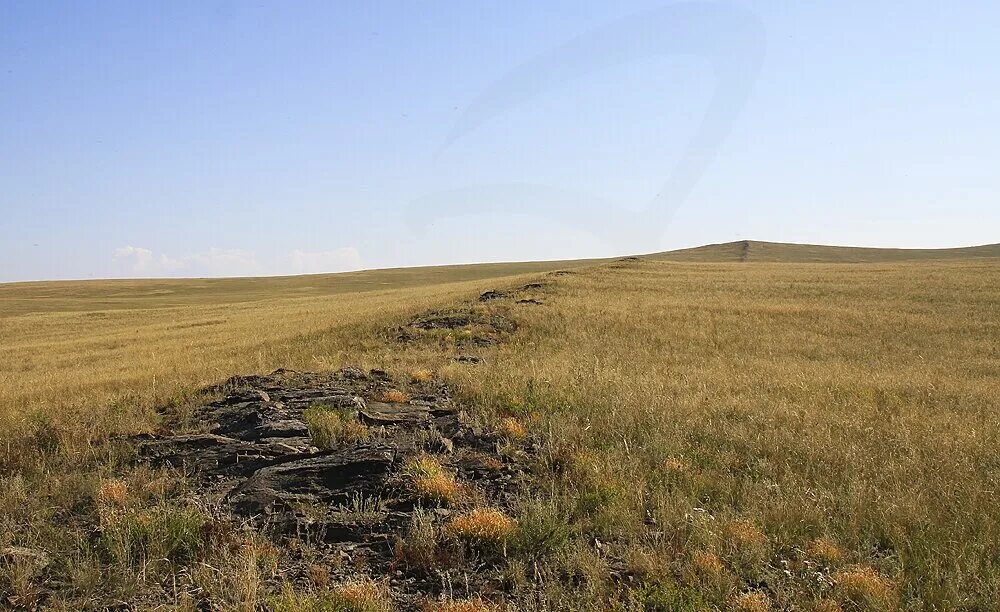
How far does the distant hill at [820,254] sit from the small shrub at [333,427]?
10104 cm

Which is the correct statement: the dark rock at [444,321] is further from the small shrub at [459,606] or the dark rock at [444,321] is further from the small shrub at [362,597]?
the small shrub at [459,606]

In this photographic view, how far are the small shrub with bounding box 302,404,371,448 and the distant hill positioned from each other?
101 metres

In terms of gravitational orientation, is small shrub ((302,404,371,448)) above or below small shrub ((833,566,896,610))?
above

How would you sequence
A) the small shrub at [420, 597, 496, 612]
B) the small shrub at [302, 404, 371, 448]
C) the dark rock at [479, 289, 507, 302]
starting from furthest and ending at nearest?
the dark rock at [479, 289, 507, 302]
the small shrub at [302, 404, 371, 448]
the small shrub at [420, 597, 496, 612]

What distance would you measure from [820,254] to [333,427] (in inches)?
4704

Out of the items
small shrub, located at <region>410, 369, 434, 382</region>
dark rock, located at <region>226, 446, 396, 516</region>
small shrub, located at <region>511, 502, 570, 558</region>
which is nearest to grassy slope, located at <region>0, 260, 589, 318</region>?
small shrub, located at <region>410, 369, 434, 382</region>

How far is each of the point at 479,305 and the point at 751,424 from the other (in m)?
15.3

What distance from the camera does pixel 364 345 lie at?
17.2 m

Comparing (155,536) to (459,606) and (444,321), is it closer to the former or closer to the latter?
(459,606)

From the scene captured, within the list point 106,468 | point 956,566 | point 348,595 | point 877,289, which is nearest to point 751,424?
point 956,566

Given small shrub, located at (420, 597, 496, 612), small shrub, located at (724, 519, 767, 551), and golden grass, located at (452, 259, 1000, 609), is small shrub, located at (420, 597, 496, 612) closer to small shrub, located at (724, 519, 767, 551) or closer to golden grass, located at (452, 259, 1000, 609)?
golden grass, located at (452, 259, 1000, 609)

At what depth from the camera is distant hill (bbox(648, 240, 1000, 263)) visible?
101562 millimetres

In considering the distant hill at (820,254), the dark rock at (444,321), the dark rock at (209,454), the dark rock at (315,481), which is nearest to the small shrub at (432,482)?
the dark rock at (315,481)

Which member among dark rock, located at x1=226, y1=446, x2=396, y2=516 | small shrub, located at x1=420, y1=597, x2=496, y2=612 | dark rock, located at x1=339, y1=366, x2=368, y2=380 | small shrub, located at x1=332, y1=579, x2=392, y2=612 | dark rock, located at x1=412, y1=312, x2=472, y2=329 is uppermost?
dark rock, located at x1=412, y1=312, x2=472, y2=329
